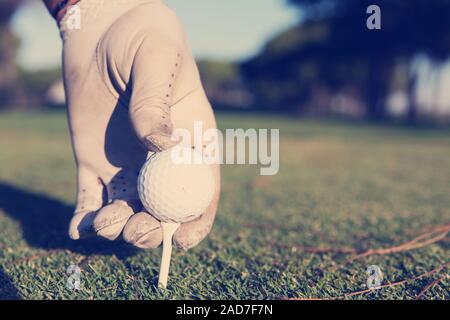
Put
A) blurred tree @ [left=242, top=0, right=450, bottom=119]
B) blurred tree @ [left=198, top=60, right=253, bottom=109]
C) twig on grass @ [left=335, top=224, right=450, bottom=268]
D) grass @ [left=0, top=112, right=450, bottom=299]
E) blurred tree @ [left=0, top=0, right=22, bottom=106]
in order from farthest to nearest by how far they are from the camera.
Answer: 1. blurred tree @ [left=198, top=60, right=253, bottom=109]
2. blurred tree @ [left=0, top=0, right=22, bottom=106]
3. blurred tree @ [left=242, top=0, right=450, bottom=119]
4. twig on grass @ [left=335, top=224, right=450, bottom=268]
5. grass @ [left=0, top=112, right=450, bottom=299]

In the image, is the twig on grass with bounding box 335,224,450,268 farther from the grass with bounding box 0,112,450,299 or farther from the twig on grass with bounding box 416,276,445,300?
the twig on grass with bounding box 416,276,445,300

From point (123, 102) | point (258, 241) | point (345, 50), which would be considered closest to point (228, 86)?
point (345, 50)

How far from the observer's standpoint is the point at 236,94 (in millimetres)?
51312

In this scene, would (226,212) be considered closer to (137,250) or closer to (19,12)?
(137,250)

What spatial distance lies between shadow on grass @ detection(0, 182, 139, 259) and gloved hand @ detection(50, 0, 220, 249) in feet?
1.50

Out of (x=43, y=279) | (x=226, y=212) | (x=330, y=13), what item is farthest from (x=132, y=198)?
(x=330, y=13)

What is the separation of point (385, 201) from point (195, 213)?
Answer: 2.86 meters

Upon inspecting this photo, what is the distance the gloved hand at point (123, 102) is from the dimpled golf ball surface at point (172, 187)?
0.05 metres

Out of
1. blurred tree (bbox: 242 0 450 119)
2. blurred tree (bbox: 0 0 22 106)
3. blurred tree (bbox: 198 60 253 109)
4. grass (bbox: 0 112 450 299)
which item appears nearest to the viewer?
grass (bbox: 0 112 450 299)

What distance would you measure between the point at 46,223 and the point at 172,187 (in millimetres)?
1735

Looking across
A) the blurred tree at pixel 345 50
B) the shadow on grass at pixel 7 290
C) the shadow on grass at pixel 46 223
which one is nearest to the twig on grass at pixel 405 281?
the shadow on grass at pixel 46 223

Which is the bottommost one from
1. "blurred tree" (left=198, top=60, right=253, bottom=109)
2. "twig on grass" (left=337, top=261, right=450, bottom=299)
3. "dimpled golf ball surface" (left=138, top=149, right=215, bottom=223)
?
"blurred tree" (left=198, top=60, right=253, bottom=109)

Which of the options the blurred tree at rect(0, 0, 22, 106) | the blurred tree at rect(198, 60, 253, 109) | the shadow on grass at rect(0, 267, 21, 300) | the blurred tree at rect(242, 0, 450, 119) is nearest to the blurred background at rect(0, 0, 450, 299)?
the shadow on grass at rect(0, 267, 21, 300)

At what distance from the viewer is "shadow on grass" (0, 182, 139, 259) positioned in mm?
2338
